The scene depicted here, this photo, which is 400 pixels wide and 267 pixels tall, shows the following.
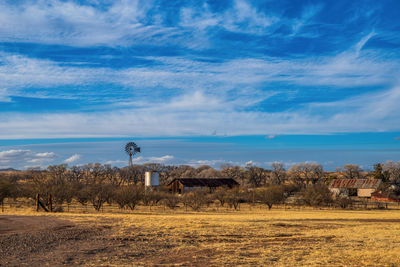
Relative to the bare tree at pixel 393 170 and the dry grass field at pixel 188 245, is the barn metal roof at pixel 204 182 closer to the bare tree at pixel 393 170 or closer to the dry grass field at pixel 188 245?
Result: the bare tree at pixel 393 170

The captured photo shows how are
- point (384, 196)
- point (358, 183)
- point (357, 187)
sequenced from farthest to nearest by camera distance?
point (358, 183)
point (357, 187)
point (384, 196)

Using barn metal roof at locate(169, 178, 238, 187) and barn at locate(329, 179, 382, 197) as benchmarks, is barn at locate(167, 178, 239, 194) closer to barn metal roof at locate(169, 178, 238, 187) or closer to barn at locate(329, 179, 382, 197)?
barn metal roof at locate(169, 178, 238, 187)

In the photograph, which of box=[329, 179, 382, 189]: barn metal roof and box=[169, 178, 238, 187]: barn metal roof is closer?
box=[329, 179, 382, 189]: barn metal roof

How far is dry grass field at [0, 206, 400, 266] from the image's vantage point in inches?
514

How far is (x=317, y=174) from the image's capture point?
99.8 meters

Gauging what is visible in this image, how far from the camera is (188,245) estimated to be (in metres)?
16.2

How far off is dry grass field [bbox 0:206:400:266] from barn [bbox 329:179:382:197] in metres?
48.2

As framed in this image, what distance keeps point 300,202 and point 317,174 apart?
52.5 metres

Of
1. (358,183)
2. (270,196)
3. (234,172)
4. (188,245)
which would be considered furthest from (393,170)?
(188,245)

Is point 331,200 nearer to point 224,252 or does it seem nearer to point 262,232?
point 262,232

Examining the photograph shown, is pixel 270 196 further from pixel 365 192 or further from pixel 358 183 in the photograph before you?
pixel 358 183

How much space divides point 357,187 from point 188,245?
2333 inches

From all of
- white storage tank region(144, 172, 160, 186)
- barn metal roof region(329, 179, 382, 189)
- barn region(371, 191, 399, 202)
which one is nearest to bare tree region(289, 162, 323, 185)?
barn metal roof region(329, 179, 382, 189)

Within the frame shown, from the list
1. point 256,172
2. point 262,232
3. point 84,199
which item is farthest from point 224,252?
point 256,172
